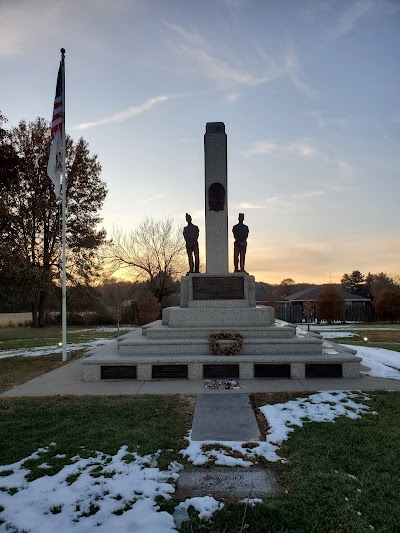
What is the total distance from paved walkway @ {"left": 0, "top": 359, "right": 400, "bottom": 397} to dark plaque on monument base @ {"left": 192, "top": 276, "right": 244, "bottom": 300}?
10.5ft

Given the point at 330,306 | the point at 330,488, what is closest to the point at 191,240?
the point at 330,488

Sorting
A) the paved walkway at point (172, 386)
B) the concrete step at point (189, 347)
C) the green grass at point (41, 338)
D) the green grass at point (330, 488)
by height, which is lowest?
the green grass at point (41, 338)

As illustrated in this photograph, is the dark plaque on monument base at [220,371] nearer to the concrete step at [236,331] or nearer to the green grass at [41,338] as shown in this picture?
the concrete step at [236,331]

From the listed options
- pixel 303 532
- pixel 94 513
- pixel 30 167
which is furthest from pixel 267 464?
pixel 30 167

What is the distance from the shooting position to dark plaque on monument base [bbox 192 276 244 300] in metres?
10.5

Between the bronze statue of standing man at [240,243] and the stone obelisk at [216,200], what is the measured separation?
43 cm

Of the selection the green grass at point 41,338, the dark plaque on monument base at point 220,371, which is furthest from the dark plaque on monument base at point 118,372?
the green grass at point 41,338

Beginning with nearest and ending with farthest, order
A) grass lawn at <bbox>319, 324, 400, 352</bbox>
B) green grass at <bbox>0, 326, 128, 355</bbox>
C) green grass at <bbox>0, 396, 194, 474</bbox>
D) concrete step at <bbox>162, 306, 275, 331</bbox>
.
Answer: green grass at <bbox>0, 396, 194, 474</bbox>, concrete step at <bbox>162, 306, 275, 331</bbox>, grass lawn at <bbox>319, 324, 400, 352</bbox>, green grass at <bbox>0, 326, 128, 355</bbox>

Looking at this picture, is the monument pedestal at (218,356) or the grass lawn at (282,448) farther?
the monument pedestal at (218,356)

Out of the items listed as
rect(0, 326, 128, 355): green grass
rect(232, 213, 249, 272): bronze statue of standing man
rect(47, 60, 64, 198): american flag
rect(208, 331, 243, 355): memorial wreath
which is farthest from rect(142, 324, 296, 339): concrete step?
rect(0, 326, 128, 355): green grass

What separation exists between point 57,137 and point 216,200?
502 cm

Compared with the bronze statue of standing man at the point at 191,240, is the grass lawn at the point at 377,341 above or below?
below

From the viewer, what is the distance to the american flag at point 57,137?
10.4 metres

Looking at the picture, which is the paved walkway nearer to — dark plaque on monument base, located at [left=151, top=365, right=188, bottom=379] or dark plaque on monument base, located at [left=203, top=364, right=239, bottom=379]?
dark plaque on monument base, located at [left=151, top=365, right=188, bottom=379]
